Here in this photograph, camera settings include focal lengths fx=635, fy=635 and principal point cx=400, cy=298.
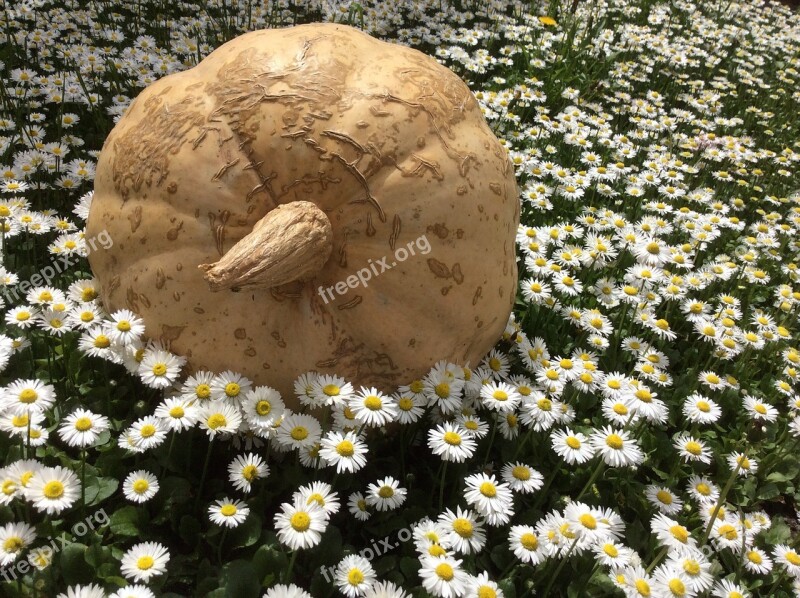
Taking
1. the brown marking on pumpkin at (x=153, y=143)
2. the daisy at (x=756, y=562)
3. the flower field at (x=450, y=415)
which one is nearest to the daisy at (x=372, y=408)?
the flower field at (x=450, y=415)

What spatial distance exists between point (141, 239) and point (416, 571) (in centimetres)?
127

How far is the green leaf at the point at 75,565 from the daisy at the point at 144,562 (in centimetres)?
11

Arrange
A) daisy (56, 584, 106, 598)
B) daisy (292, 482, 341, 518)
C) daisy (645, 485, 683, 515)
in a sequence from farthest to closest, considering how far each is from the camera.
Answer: daisy (645, 485, 683, 515), daisy (292, 482, 341, 518), daisy (56, 584, 106, 598)

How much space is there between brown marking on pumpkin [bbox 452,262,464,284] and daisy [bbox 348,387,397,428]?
0.42 metres

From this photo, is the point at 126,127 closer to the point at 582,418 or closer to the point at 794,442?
the point at 582,418

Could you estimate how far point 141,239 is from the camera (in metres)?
1.94

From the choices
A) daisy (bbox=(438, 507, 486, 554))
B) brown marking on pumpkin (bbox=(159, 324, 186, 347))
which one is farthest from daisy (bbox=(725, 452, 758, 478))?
brown marking on pumpkin (bbox=(159, 324, 186, 347))

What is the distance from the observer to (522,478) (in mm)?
1965

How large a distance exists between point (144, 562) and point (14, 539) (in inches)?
12.0

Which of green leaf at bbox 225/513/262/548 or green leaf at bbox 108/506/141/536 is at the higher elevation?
green leaf at bbox 108/506/141/536

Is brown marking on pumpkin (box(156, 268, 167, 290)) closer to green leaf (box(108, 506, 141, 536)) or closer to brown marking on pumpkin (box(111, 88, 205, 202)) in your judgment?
brown marking on pumpkin (box(111, 88, 205, 202))

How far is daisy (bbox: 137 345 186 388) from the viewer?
6.25ft

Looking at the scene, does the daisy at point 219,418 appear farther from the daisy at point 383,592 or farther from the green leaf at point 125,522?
the daisy at point 383,592

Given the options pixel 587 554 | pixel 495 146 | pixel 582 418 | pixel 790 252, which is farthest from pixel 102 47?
pixel 790 252
